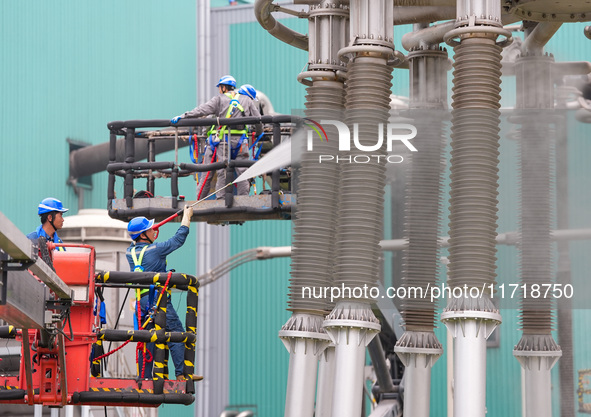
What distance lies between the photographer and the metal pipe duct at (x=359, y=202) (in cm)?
1491

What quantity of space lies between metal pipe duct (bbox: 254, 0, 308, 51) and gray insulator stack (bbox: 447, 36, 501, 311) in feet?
14.0

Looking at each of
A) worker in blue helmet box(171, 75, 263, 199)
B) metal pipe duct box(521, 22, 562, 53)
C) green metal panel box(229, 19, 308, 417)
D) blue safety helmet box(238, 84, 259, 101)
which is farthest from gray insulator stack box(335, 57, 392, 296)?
green metal panel box(229, 19, 308, 417)

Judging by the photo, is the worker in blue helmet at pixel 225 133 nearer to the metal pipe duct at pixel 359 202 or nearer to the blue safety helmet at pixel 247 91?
the blue safety helmet at pixel 247 91

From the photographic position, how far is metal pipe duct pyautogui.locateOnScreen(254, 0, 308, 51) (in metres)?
18.6

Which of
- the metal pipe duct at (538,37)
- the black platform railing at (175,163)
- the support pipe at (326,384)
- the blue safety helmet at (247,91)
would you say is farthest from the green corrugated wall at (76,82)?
the metal pipe duct at (538,37)

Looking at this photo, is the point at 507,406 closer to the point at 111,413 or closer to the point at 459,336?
the point at 111,413

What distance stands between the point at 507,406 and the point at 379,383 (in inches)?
410

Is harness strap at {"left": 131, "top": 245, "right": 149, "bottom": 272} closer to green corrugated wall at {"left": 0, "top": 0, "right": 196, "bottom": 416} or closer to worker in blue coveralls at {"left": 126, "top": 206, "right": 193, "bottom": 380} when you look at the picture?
worker in blue coveralls at {"left": 126, "top": 206, "right": 193, "bottom": 380}

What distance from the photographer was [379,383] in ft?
80.1

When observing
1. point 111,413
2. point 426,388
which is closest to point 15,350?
point 111,413

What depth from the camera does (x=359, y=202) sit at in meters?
15.3

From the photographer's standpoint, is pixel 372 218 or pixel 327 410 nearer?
pixel 372 218

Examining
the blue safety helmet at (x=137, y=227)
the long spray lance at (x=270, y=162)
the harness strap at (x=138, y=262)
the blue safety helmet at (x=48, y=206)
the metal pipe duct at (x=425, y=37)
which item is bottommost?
the harness strap at (x=138, y=262)

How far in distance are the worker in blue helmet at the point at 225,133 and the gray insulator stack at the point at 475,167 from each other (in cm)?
603
